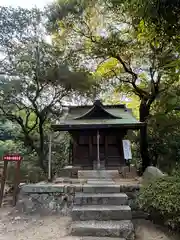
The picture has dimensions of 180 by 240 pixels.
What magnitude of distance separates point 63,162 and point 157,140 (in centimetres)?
552

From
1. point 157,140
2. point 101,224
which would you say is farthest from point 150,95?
point 101,224

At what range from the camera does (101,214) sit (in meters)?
4.55

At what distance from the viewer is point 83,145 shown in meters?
9.27

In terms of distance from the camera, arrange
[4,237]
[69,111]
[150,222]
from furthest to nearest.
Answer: [69,111] → [150,222] → [4,237]

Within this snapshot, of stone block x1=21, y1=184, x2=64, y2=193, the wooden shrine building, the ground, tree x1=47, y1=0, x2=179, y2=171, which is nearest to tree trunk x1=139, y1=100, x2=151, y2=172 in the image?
tree x1=47, y1=0, x2=179, y2=171

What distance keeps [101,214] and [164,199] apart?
1.43 meters

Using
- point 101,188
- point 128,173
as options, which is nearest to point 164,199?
point 101,188

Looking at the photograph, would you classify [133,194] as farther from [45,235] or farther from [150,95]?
[150,95]

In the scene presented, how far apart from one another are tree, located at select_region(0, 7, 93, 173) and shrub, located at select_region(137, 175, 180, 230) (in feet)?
19.9

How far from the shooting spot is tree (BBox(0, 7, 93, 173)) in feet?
28.2

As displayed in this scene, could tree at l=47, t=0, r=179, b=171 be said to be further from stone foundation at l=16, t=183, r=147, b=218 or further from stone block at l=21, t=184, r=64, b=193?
stone block at l=21, t=184, r=64, b=193

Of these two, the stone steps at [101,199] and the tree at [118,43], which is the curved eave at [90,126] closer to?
the tree at [118,43]

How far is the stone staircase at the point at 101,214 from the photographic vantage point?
4023 millimetres

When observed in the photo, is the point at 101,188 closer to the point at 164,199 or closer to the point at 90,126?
the point at 164,199
